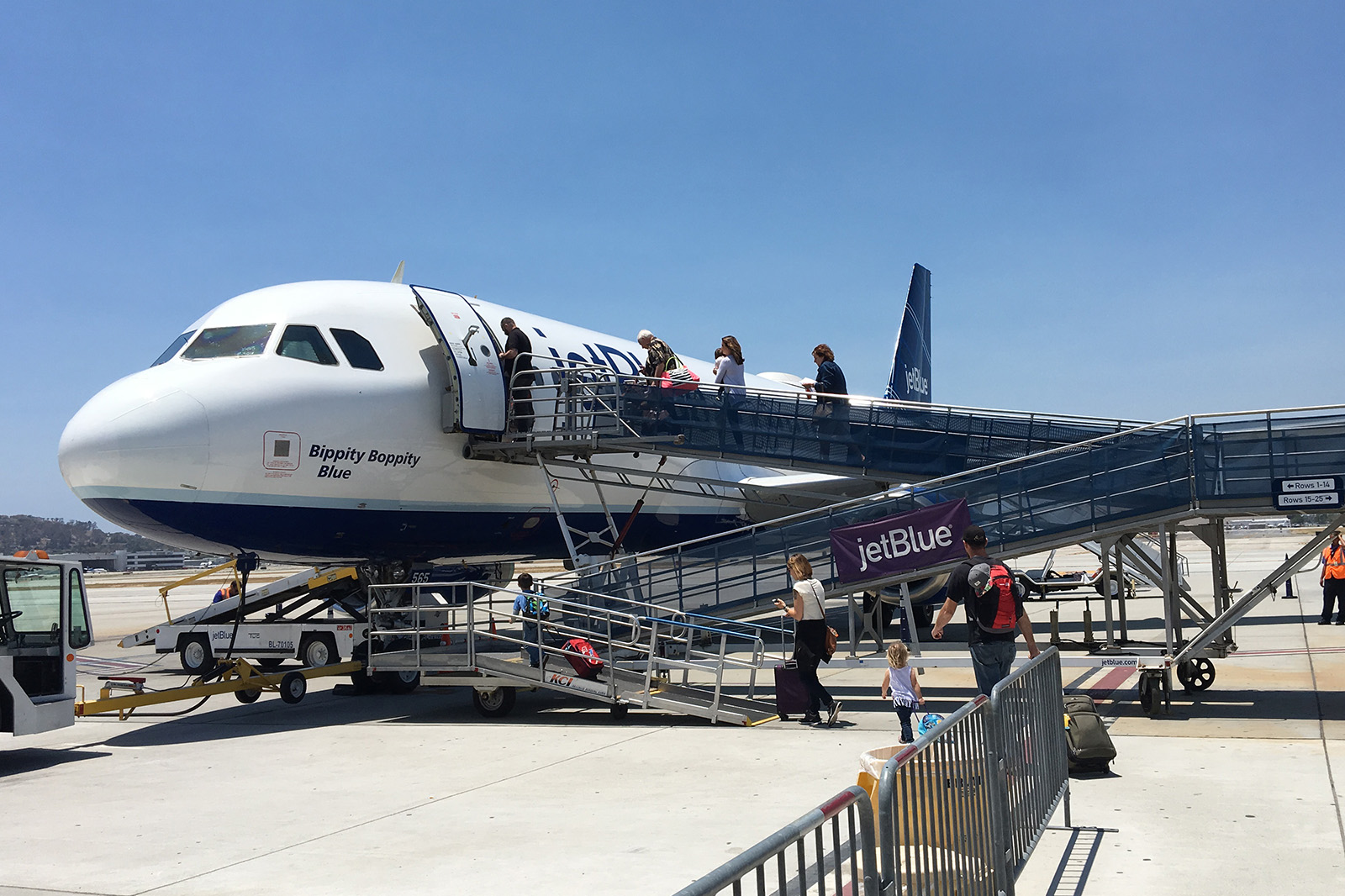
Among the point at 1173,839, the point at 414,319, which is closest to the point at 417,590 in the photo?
the point at 414,319

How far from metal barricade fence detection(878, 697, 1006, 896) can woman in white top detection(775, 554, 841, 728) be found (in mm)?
5589

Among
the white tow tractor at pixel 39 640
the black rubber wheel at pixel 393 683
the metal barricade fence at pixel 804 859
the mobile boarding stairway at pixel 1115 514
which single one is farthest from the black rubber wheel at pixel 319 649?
the metal barricade fence at pixel 804 859

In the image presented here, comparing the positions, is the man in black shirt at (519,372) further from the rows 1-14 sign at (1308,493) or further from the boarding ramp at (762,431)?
the rows 1-14 sign at (1308,493)

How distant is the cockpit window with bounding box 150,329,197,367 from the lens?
12.8m

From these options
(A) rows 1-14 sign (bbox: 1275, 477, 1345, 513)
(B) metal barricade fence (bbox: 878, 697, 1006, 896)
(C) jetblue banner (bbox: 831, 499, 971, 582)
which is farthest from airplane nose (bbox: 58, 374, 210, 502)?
(A) rows 1-14 sign (bbox: 1275, 477, 1345, 513)

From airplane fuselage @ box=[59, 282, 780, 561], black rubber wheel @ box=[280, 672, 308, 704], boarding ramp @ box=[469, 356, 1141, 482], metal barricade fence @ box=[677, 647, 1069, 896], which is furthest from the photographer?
boarding ramp @ box=[469, 356, 1141, 482]

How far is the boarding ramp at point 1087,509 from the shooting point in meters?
10.9

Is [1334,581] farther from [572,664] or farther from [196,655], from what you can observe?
[196,655]

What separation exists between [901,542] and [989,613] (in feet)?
14.6

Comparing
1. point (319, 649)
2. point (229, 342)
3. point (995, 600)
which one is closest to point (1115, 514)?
point (995, 600)

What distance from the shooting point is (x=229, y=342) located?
41.3 feet

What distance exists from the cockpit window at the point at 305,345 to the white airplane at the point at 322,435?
0.01 metres

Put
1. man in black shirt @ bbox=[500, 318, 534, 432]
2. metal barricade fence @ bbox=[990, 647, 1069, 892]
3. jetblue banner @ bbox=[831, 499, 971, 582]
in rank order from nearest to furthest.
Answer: metal barricade fence @ bbox=[990, 647, 1069, 892], jetblue banner @ bbox=[831, 499, 971, 582], man in black shirt @ bbox=[500, 318, 534, 432]

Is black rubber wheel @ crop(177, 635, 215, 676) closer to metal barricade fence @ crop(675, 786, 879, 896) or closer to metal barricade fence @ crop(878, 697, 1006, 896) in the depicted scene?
metal barricade fence @ crop(878, 697, 1006, 896)
